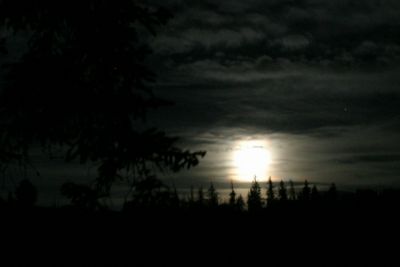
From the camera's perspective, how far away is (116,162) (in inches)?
271

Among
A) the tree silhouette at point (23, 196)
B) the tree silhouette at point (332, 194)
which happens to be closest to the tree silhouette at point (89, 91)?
the tree silhouette at point (23, 196)

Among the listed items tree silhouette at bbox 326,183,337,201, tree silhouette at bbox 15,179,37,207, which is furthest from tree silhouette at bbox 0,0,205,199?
tree silhouette at bbox 326,183,337,201

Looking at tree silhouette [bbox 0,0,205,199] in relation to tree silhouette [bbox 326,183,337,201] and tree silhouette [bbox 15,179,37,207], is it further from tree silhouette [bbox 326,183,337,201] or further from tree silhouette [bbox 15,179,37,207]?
tree silhouette [bbox 326,183,337,201]

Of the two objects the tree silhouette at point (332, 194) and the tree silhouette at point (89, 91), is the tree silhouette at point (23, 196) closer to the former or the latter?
the tree silhouette at point (89, 91)

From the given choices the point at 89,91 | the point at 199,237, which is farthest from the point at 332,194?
the point at 89,91

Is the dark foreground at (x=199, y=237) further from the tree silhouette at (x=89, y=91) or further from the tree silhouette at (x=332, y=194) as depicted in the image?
the tree silhouette at (x=332, y=194)

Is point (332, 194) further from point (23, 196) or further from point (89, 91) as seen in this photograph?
point (89, 91)

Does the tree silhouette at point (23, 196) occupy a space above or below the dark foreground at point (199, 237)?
above

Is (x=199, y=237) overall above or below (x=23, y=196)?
below

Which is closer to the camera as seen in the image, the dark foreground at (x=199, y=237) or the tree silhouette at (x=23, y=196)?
the tree silhouette at (x=23, y=196)

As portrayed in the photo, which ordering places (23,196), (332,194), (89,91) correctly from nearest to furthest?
(89,91)
(23,196)
(332,194)

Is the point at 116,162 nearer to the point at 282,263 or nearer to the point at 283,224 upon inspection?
the point at 282,263

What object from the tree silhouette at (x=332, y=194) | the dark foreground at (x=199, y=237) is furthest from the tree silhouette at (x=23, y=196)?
the tree silhouette at (x=332, y=194)

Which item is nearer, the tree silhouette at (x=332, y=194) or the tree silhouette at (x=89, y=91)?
the tree silhouette at (x=89, y=91)
